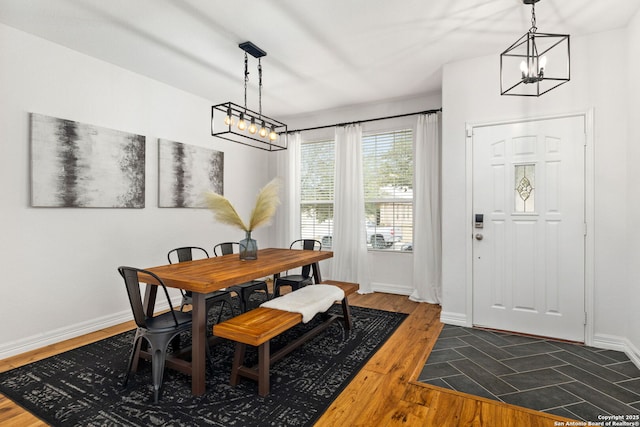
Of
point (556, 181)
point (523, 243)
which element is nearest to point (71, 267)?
point (523, 243)

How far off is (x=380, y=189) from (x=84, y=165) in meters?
3.65

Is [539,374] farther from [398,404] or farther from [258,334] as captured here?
[258,334]

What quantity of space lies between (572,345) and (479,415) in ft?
5.59

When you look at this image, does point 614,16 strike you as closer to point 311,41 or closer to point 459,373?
point 311,41

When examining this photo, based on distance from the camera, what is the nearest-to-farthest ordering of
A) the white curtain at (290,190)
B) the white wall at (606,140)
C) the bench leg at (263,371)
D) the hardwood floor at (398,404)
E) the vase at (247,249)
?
the hardwood floor at (398,404) → the bench leg at (263,371) → the white wall at (606,140) → the vase at (247,249) → the white curtain at (290,190)

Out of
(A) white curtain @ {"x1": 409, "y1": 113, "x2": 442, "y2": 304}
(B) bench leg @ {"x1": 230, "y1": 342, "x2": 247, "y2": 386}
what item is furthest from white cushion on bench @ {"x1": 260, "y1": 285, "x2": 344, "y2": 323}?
(A) white curtain @ {"x1": 409, "y1": 113, "x2": 442, "y2": 304}

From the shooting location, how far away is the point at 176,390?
2238 mm

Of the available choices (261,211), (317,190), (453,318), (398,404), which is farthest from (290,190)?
(398,404)

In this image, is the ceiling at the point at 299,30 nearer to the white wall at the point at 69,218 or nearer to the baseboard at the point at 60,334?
the white wall at the point at 69,218

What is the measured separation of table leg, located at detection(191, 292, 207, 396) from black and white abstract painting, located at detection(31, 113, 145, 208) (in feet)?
6.27

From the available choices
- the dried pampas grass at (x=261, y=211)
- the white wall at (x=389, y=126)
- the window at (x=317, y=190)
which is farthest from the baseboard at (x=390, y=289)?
the dried pampas grass at (x=261, y=211)

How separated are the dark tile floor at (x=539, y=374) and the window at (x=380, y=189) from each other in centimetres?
195

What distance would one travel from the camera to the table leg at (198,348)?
2189 mm

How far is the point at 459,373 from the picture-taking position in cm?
249
